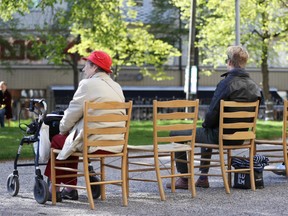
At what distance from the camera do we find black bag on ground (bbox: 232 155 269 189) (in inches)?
482

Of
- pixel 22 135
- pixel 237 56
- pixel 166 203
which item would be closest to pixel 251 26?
pixel 22 135

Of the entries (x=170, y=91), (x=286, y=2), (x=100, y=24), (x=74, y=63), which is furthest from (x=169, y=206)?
(x=170, y=91)

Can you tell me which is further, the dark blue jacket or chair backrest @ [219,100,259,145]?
the dark blue jacket

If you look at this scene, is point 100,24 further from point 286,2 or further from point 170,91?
point 170,91

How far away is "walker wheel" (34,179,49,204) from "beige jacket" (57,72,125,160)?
35 centimetres

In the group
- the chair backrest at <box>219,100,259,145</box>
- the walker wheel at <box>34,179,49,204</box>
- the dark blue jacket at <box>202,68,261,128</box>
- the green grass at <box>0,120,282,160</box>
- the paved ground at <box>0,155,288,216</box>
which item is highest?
the dark blue jacket at <box>202,68,261,128</box>

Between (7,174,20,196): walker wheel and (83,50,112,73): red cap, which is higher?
(83,50,112,73): red cap

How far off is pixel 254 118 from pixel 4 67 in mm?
48619

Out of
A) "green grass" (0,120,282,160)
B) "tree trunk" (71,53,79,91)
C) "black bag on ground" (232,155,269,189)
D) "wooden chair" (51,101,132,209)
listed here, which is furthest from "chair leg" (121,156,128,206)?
"tree trunk" (71,53,79,91)

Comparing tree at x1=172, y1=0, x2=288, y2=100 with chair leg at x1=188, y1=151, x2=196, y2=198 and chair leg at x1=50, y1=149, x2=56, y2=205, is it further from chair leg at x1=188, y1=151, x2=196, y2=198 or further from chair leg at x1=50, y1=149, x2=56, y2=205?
chair leg at x1=50, y1=149, x2=56, y2=205

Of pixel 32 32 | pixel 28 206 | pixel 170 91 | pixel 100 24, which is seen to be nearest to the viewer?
pixel 28 206

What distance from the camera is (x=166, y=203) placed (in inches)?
417

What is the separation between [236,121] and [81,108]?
2.43 meters

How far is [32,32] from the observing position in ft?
189
